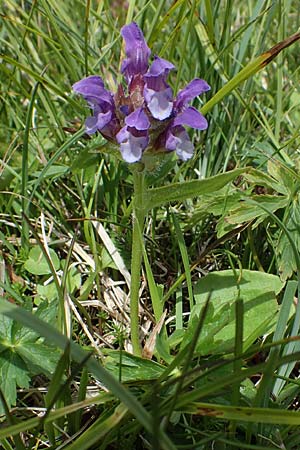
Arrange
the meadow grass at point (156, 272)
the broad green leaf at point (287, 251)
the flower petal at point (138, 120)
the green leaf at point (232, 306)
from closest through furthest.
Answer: the meadow grass at point (156, 272), the flower petal at point (138, 120), the green leaf at point (232, 306), the broad green leaf at point (287, 251)

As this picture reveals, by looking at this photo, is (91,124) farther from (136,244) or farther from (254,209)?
(254,209)

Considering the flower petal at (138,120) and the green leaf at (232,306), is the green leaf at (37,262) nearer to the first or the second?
the green leaf at (232,306)

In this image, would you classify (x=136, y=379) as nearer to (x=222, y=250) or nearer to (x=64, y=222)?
(x=222, y=250)

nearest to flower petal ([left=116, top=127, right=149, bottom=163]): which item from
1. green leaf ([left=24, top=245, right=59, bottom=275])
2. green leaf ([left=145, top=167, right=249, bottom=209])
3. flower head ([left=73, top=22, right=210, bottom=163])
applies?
flower head ([left=73, top=22, right=210, bottom=163])

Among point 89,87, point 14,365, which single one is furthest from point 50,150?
point 14,365

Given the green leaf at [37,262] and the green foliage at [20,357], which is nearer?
the green foliage at [20,357]

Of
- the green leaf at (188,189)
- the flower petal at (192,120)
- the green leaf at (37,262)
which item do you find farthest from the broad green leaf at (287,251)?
the green leaf at (37,262)
